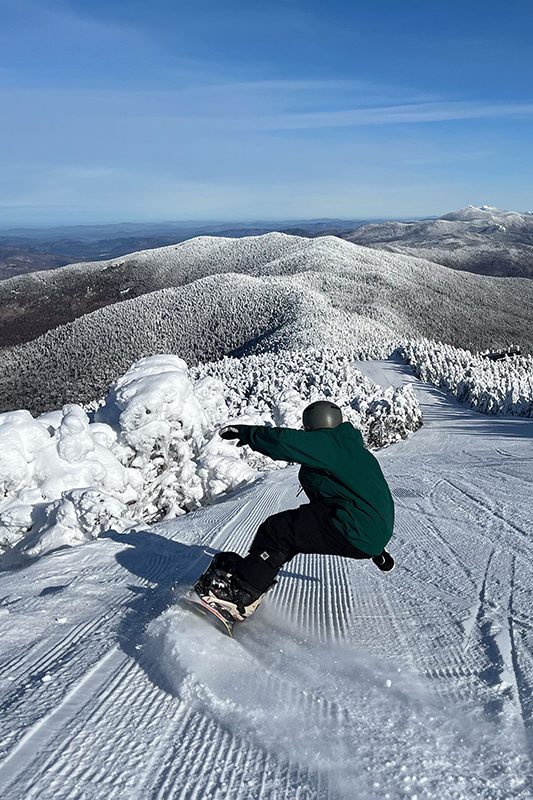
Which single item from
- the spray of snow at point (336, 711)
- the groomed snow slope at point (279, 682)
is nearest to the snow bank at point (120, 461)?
the groomed snow slope at point (279, 682)

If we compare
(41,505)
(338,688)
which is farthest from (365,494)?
(41,505)

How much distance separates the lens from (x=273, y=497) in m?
8.91

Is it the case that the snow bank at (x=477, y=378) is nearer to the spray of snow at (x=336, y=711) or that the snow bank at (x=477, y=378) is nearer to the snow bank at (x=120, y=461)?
the snow bank at (x=120, y=461)

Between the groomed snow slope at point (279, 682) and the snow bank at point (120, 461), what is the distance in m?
1.83

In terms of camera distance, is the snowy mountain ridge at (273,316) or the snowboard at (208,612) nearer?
the snowboard at (208,612)

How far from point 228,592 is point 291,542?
0.51 metres

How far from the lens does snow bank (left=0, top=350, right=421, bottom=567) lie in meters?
7.62

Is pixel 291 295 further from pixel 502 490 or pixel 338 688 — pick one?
pixel 338 688

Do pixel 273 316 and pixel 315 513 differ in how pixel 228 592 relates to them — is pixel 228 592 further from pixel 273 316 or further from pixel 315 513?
pixel 273 316

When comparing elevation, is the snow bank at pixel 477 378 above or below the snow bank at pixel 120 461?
below

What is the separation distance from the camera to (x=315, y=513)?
3.69m

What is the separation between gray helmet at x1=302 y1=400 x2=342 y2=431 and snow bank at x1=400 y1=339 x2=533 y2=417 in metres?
17.7

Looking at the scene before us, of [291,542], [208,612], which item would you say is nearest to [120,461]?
[208,612]

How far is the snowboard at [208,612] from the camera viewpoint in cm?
371
